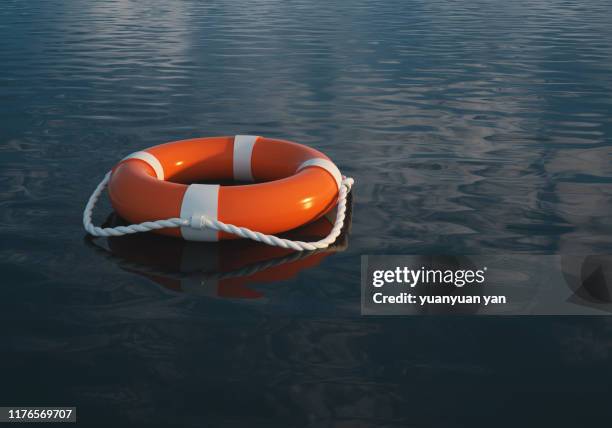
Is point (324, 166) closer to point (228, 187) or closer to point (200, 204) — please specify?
point (228, 187)

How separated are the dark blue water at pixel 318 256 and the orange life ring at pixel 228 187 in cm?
18

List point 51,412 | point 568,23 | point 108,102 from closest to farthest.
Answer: point 51,412 < point 108,102 < point 568,23

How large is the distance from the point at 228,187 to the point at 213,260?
365mm

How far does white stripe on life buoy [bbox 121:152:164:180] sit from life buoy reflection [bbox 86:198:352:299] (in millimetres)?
438

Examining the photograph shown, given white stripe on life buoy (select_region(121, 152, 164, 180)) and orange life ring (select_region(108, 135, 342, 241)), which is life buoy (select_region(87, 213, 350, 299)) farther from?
white stripe on life buoy (select_region(121, 152, 164, 180))

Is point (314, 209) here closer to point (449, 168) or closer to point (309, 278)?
point (309, 278)

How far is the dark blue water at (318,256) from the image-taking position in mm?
2113

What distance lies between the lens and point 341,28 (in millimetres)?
13789

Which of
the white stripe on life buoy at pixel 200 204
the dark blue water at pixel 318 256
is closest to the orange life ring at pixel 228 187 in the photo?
the white stripe on life buoy at pixel 200 204

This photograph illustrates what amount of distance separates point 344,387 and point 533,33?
12.2 m

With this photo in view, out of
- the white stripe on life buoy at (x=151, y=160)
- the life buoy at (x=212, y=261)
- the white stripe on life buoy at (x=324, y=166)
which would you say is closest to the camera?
the life buoy at (x=212, y=261)

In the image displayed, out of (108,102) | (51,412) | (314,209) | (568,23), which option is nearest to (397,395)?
(51,412)

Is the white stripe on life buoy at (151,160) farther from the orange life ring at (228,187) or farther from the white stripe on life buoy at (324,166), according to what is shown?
the white stripe on life buoy at (324,166)

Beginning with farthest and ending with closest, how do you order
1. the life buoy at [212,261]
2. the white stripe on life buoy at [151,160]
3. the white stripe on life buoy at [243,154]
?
the white stripe on life buoy at [243,154]
the white stripe on life buoy at [151,160]
the life buoy at [212,261]
